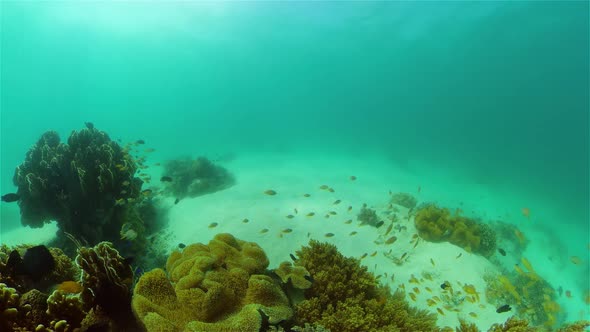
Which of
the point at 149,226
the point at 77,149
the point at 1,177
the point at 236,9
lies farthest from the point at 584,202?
the point at 1,177

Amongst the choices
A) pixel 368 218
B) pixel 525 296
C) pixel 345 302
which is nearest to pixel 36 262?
pixel 345 302

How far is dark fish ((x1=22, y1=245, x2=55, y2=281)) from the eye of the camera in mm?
3668

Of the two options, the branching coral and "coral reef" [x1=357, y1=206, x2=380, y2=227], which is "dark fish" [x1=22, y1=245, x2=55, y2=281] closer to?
the branching coral

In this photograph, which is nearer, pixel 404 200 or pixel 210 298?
pixel 210 298

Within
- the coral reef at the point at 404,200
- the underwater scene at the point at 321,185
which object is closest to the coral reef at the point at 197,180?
the underwater scene at the point at 321,185

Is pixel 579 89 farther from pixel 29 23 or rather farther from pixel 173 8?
pixel 29 23

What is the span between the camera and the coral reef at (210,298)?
332cm

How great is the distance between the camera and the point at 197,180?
16875 millimetres

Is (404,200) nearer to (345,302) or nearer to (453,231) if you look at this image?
(453,231)

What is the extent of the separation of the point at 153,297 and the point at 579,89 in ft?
277

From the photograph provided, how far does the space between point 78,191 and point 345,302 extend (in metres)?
8.12

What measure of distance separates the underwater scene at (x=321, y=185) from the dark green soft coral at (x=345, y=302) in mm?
36

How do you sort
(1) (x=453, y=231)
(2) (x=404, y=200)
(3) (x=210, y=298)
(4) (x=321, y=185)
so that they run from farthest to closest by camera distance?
1. (4) (x=321, y=185)
2. (2) (x=404, y=200)
3. (1) (x=453, y=231)
4. (3) (x=210, y=298)

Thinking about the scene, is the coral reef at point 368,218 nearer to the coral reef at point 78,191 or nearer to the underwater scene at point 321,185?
the underwater scene at point 321,185
